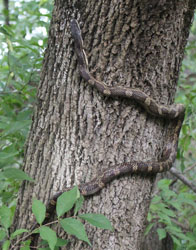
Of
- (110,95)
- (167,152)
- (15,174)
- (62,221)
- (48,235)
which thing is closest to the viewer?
(48,235)

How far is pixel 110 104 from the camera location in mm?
2111

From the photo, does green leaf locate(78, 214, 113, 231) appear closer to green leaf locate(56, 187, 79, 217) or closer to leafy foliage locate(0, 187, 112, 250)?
leafy foliage locate(0, 187, 112, 250)

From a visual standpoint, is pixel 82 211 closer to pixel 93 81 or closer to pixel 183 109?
pixel 93 81

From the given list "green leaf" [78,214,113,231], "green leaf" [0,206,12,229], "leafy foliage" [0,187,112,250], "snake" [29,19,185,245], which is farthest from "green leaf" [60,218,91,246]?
"snake" [29,19,185,245]

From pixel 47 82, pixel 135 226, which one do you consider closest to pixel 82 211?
pixel 135 226

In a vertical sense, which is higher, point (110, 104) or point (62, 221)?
point (110, 104)

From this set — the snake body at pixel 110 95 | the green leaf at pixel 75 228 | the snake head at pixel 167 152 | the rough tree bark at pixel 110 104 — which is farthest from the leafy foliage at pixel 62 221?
the snake head at pixel 167 152

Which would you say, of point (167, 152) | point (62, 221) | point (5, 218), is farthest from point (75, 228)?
point (167, 152)

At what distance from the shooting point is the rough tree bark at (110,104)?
1.98m

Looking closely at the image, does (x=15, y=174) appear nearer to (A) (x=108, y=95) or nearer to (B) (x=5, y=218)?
(B) (x=5, y=218)

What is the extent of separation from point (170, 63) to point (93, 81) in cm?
67

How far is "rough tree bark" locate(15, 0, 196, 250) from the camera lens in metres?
1.98

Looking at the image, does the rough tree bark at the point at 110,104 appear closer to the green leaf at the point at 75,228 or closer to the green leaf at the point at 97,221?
the green leaf at the point at 97,221

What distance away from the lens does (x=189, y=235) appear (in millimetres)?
2545
